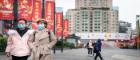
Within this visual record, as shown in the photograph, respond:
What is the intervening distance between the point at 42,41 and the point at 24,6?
Answer: 78.9 ft

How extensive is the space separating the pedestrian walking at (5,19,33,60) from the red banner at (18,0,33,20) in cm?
2329

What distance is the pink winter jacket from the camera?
1110cm

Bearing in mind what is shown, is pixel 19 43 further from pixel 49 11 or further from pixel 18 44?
pixel 49 11

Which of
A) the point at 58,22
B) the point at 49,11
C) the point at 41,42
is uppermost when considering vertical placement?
the point at 49,11

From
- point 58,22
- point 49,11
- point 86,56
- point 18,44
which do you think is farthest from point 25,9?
point 58,22

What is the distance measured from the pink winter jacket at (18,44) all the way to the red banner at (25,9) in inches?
917

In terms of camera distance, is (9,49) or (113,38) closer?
(9,49)

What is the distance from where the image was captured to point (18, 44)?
1118cm

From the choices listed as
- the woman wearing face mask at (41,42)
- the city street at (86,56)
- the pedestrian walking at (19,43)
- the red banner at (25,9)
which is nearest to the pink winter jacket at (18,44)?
the pedestrian walking at (19,43)

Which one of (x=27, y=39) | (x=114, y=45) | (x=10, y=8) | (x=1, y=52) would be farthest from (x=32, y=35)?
(x=114, y=45)

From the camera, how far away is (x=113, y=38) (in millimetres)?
174125

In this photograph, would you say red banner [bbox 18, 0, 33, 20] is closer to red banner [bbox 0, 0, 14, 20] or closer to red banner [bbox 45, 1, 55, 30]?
red banner [bbox 0, 0, 14, 20]

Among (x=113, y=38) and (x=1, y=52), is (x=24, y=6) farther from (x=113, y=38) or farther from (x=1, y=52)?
(x=113, y=38)

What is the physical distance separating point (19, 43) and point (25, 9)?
79.8ft
